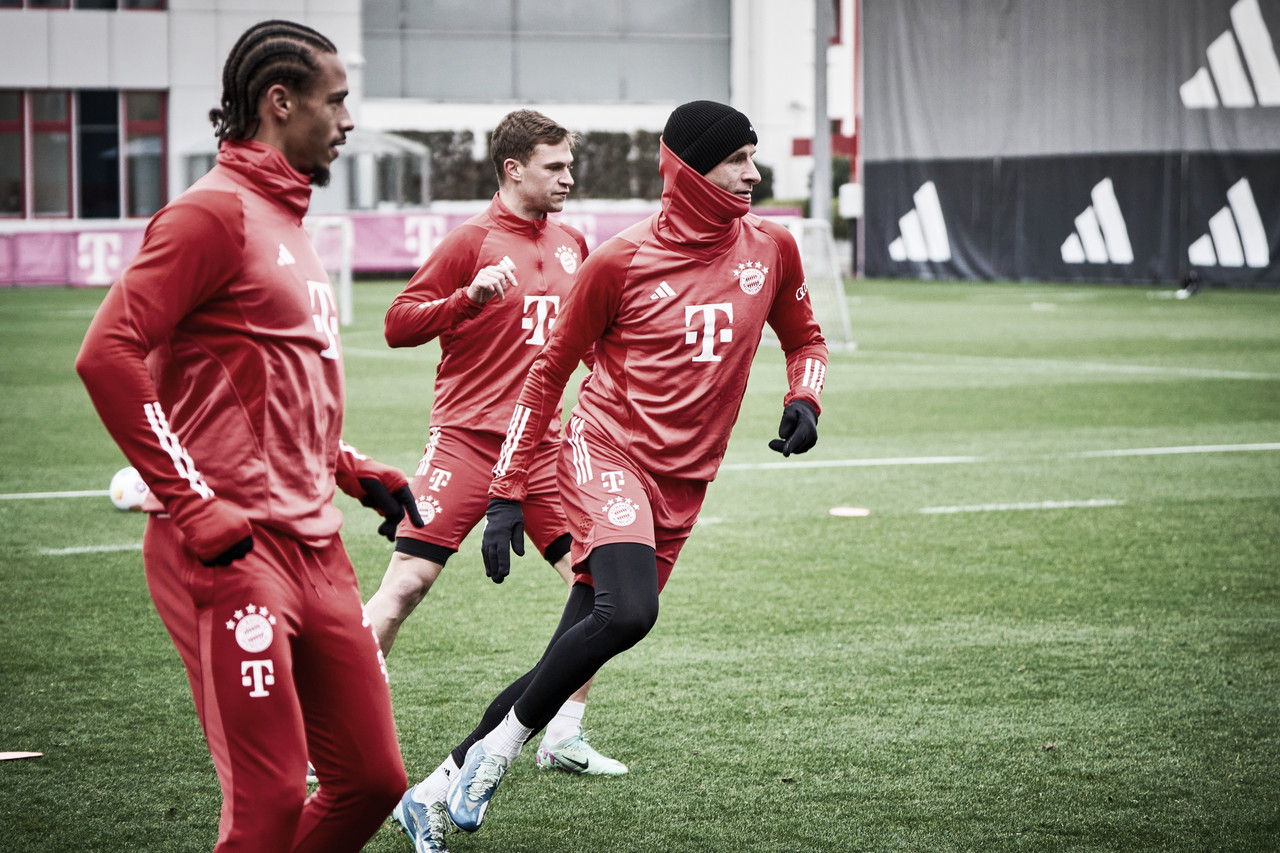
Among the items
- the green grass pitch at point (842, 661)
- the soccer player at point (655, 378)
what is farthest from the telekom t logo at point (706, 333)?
the green grass pitch at point (842, 661)

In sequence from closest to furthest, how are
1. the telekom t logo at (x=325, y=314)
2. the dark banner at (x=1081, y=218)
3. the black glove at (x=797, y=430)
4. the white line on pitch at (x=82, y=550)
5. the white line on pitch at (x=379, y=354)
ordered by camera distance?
the telekom t logo at (x=325, y=314)
the black glove at (x=797, y=430)
the white line on pitch at (x=82, y=550)
the white line on pitch at (x=379, y=354)
the dark banner at (x=1081, y=218)

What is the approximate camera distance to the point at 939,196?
126 ft

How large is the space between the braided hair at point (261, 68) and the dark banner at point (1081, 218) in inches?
1231

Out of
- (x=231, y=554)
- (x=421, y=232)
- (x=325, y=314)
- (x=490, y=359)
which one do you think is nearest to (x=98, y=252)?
(x=421, y=232)

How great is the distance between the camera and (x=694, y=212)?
15.6ft

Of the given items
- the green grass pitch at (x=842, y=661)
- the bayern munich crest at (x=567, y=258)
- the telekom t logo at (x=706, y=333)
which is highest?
the bayern munich crest at (x=567, y=258)

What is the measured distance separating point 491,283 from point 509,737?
53.7 inches

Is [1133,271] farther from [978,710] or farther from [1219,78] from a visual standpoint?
[978,710]

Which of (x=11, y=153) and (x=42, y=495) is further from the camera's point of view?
(x=11, y=153)

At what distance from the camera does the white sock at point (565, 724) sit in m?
5.17

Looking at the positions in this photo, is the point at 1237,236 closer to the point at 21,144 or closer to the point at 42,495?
the point at 42,495

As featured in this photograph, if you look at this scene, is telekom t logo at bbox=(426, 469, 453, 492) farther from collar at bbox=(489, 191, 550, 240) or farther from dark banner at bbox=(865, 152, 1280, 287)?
dark banner at bbox=(865, 152, 1280, 287)

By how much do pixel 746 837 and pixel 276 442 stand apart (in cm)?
214

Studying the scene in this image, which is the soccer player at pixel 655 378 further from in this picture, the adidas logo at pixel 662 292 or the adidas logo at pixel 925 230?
the adidas logo at pixel 925 230
